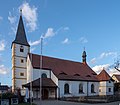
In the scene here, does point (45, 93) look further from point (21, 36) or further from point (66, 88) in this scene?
point (21, 36)

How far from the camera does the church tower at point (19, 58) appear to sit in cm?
4550

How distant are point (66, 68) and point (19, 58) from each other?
11.1 m

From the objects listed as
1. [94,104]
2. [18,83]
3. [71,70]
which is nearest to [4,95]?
[94,104]

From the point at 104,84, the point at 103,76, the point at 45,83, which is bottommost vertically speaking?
the point at 104,84

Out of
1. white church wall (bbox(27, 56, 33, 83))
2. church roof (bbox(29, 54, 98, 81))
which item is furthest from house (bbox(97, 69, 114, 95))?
white church wall (bbox(27, 56, 33, 83))

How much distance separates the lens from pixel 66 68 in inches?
1989

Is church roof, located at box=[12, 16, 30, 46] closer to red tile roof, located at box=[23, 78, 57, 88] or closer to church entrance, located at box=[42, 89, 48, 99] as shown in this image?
red tile roof, located at box=[23, 78, 57, 88]

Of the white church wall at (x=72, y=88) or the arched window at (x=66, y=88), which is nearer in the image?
the white church wall at (x=72, y=88)

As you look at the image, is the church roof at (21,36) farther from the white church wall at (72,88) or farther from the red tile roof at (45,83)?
the white church wall at (72,88)

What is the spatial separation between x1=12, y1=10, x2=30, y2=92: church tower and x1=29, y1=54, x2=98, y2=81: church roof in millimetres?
2275

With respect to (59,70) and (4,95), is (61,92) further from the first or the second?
(4,95)

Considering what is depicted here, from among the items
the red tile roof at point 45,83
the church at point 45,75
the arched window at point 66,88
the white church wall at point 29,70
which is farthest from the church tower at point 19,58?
the arched window at point 66,88

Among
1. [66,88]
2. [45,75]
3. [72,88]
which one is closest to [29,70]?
[45,75]

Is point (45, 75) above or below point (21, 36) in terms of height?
below
